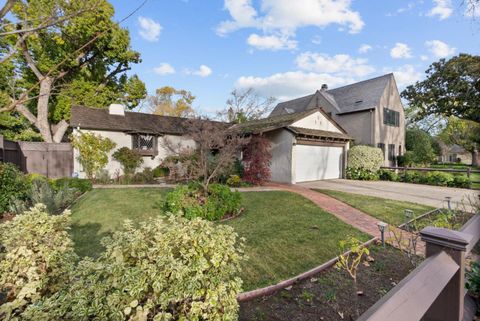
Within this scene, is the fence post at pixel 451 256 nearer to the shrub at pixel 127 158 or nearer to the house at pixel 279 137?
the house at pixel 279 137

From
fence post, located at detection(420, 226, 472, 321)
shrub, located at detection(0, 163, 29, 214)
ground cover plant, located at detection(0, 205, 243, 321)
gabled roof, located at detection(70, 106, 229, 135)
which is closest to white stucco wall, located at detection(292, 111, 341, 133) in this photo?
gabled roof, located at detection(70, 106, 229, 135)

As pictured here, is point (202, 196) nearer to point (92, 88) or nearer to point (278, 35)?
point (278, 35)

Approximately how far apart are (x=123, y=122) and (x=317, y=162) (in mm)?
13549

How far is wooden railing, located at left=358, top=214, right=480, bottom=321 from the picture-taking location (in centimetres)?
111

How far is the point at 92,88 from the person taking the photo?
20594 millimetres

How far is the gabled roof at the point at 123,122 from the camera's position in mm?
13800

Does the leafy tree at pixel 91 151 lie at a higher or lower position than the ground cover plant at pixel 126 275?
higher

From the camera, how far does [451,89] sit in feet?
51.0

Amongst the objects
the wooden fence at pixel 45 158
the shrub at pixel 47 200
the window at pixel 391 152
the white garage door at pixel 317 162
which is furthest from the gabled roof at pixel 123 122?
the window at pixel 391 152

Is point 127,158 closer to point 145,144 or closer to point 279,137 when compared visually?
point 145,144

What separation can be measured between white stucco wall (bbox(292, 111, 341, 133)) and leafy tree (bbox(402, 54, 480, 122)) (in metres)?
7.30

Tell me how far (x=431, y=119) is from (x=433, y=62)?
29.9 meters

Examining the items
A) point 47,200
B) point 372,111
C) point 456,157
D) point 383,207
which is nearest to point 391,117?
point 372,111

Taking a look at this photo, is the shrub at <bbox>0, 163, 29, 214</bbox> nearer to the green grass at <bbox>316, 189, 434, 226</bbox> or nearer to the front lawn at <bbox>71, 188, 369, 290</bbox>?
the front lawn at <bbox>71, 188, 369, 290</bbox>
